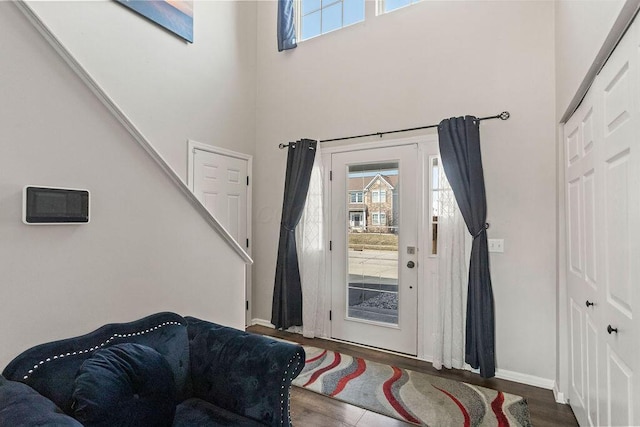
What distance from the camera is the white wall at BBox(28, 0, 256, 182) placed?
2.77 m

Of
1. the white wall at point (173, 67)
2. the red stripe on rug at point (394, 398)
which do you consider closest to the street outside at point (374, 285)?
the red stripe on rug at point (394, 398)

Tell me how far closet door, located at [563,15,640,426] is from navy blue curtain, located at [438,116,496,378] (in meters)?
0.63

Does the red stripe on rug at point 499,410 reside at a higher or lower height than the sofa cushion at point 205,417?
lower

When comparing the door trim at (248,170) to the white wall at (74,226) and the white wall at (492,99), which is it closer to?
the white wall at (492,99)

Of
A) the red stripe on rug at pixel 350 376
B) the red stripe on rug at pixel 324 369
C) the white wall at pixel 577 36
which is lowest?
the red stripe on rug at pixel 324 369

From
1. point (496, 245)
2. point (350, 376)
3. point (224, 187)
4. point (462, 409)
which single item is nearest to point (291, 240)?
point (224, 187)

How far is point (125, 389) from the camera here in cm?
125

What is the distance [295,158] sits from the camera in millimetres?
3936

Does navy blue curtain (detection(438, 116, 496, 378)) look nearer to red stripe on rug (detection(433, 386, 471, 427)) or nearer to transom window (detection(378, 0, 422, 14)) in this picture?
red stripe on rug (detection(433, 386, 471, 427))

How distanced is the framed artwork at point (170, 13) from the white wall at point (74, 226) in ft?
6.81

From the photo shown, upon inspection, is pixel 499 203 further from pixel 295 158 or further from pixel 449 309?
pixel 295 158

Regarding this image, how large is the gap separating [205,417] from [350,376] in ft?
5.51

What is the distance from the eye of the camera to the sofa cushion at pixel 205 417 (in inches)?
56.4

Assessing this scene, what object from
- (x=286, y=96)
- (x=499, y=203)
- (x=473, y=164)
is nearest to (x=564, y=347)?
(x=499, y=203)
